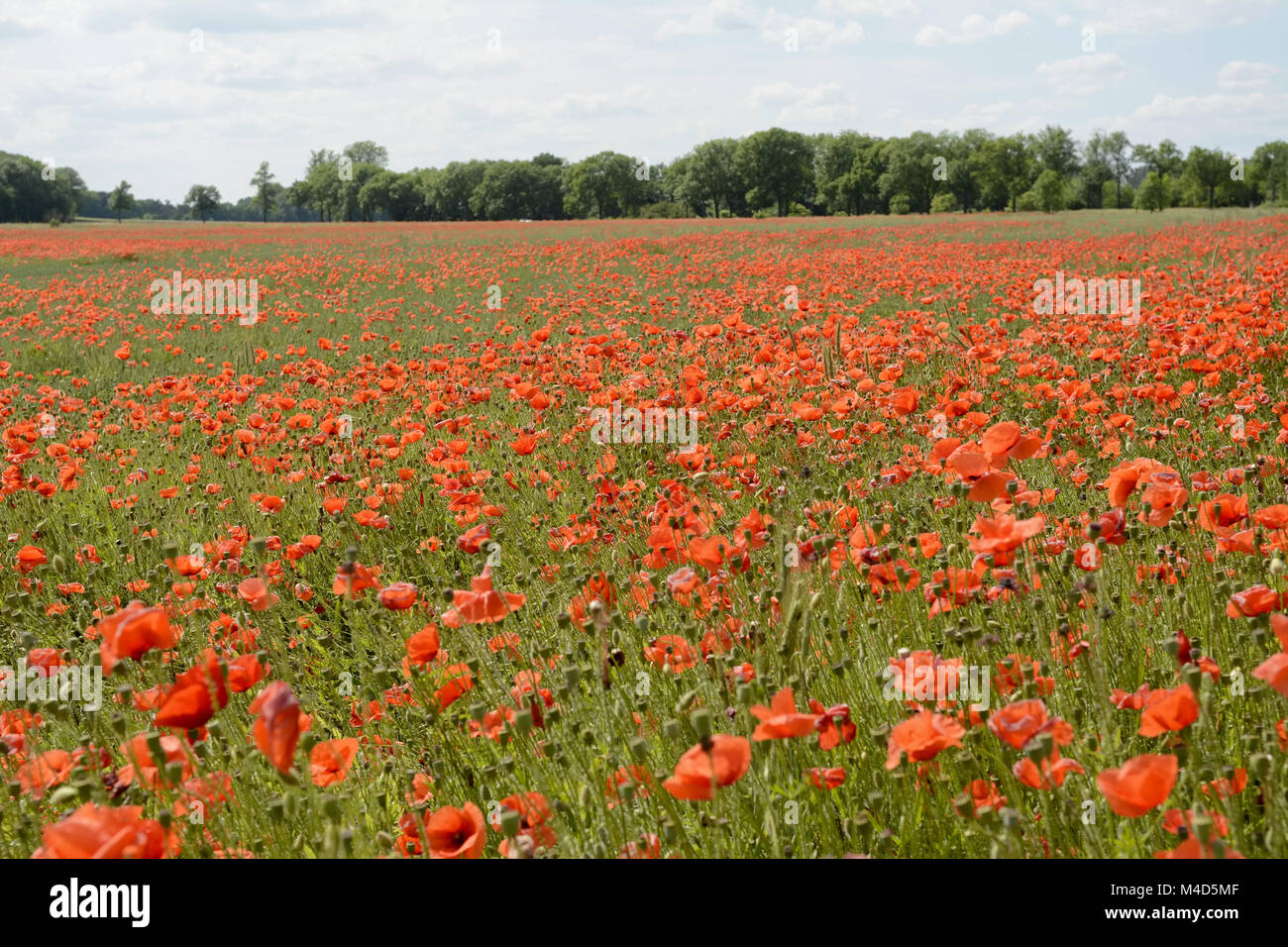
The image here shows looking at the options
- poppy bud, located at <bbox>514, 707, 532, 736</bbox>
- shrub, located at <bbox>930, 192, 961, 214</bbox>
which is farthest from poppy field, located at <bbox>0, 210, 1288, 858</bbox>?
shrub, located at <bbox>930, 192, 961, 214</bbox>

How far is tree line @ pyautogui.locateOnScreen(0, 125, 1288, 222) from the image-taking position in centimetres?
7525

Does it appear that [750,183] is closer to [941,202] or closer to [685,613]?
[941,202]

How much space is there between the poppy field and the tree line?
2809 inches

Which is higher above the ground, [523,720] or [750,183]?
[750,183]

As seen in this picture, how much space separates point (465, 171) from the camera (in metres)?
85.5

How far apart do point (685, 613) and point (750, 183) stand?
83741 millimetres

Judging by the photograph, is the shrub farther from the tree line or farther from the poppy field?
the poppy field

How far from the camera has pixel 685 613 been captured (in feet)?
9.54

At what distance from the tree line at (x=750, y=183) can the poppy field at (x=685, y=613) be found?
71338mm

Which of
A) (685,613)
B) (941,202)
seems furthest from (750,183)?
(685,613)

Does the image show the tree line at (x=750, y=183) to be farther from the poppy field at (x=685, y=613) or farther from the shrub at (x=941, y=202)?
the poppy field at (x=685, y=613)

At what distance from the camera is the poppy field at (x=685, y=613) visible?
5.95 feet

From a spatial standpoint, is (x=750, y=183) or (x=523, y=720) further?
(x=750, y=183)

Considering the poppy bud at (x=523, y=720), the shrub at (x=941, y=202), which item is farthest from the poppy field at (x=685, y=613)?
the shrub at (x=941, y=202)
